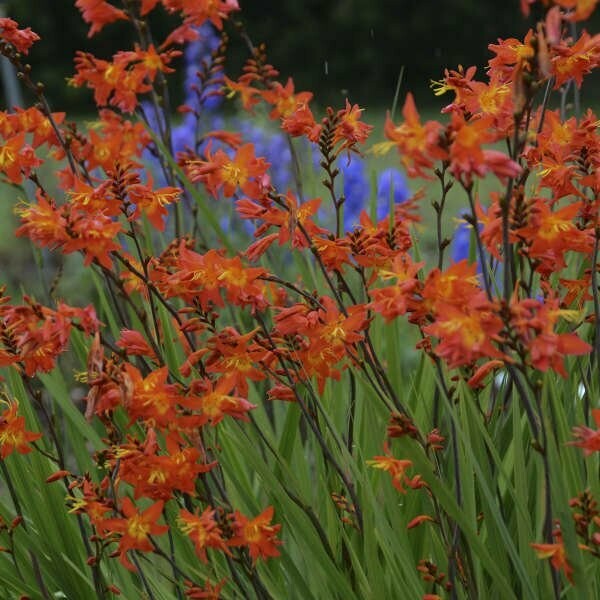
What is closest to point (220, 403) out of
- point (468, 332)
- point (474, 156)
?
point (468, 332)

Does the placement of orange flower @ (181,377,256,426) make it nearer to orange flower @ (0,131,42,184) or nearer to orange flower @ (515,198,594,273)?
orange flower @ (515,198,594,273)

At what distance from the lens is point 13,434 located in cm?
199

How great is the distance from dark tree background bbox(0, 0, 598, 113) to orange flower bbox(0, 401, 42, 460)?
14.3 metres

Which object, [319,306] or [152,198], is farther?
[152,198]

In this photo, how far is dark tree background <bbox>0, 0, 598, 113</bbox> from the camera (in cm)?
1664

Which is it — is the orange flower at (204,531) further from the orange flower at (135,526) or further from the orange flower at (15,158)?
the orange flower at (15,158)

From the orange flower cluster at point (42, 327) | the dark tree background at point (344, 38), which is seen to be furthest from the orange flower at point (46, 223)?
the dark tree background at point (344, 38)

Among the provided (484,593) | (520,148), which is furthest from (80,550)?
(520,148)

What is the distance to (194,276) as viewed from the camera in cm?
178

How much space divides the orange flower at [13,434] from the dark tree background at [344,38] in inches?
561

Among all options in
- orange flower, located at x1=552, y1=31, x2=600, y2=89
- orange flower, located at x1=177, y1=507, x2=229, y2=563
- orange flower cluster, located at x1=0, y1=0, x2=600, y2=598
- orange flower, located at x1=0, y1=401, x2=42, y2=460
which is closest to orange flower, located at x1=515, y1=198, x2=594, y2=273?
orange flower cluster, located at x1=0, y1=0, x2=600, y2=598

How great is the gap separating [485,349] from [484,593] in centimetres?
71

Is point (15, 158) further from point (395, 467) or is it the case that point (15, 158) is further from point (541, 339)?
point (541, 339)

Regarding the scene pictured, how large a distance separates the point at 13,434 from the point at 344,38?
1623cm
